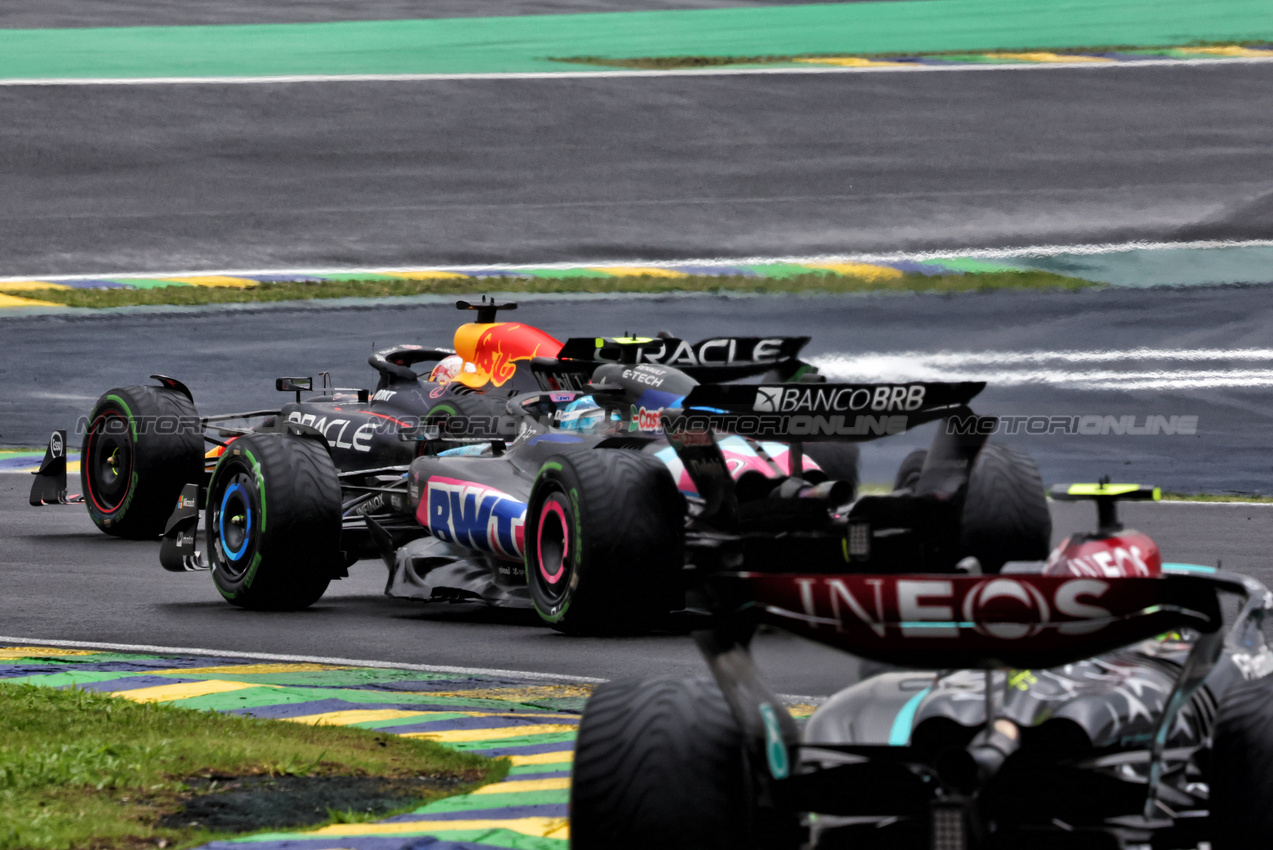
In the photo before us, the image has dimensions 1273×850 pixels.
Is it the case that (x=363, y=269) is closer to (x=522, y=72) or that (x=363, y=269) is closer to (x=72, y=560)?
(x=522, y=72)

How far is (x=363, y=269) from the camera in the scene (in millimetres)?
24469

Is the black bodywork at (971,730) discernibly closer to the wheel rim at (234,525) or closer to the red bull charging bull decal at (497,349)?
the wheel rim at (234,525)

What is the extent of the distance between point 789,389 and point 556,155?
2144 cm

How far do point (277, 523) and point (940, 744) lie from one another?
269 inches

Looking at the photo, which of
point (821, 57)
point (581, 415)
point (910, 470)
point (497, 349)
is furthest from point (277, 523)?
point (821, 57)

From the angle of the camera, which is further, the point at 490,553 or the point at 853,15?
the point at 853,15

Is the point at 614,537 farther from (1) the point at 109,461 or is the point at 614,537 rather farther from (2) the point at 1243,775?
(1) the point at 109,461

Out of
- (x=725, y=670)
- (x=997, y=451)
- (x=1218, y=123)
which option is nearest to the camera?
(x=725, y=670)

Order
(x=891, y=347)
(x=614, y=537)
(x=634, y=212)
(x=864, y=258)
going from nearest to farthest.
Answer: (x=614, y=537) → (x=891, y=347) → (x=864, y=258) → (x=634, y=212)

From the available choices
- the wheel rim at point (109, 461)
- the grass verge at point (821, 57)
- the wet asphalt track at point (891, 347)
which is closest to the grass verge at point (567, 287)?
the wet asphalt track at point (891, 347)

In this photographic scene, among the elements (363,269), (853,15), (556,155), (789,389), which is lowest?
(789,389)

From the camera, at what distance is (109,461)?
46.5 ft

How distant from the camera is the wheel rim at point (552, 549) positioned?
9500 mm

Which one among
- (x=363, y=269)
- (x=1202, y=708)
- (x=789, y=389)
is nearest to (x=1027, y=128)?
(x=363, y=269)
